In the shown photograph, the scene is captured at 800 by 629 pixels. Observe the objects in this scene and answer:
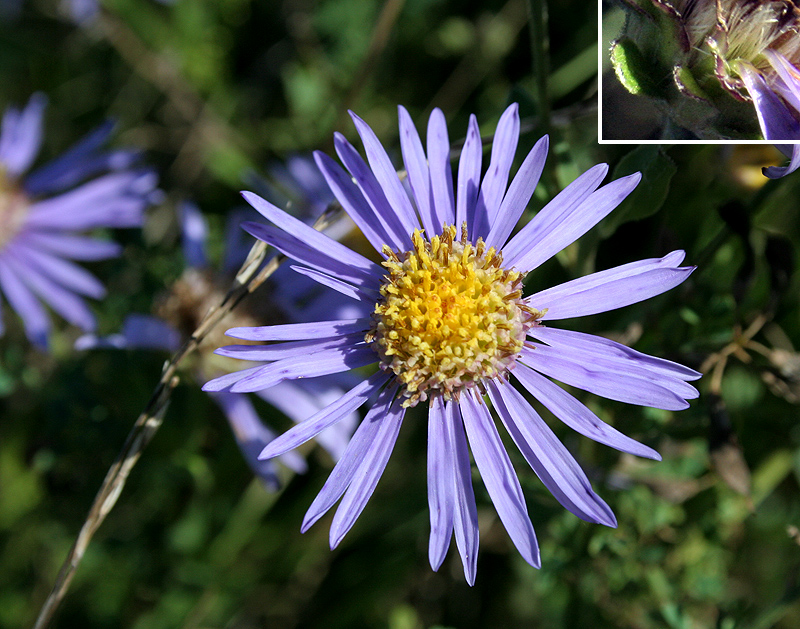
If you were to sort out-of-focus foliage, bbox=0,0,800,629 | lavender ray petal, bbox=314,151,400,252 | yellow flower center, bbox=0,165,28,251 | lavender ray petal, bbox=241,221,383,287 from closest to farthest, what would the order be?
lavender ray petal, bbox=241,221,383,287, lavender ray petal, bbox=314,151,400,252, out-of-focus foliage, bbox=0,0,800,629, yellow flower center, bbox=0,165,28,251

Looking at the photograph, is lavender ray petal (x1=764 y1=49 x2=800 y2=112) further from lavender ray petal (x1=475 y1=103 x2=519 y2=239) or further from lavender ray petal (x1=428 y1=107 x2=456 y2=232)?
lavender ray petal (x1=428 y1=107 x2=456 y2=232)

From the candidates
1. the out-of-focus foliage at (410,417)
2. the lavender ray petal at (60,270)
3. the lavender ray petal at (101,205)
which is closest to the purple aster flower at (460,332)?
the out-of-focus foliage at (410,417)

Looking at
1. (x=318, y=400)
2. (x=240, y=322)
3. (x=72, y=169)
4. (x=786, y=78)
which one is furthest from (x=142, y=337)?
(x=786, y=78)

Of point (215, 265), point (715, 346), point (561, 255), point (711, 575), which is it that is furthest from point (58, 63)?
point (711, 575)

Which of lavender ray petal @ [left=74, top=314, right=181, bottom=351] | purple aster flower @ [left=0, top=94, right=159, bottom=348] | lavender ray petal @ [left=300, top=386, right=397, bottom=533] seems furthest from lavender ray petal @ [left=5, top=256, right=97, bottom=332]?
lavender ray petal @ [left=300, top=386, right=397, bottom=533]

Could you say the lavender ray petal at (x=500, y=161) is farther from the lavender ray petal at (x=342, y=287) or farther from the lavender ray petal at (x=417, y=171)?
the lavender ray petal at (x=342, y=287)

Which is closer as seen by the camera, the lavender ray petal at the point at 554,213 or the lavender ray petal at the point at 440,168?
the lavender ray petal at the point at 554,213

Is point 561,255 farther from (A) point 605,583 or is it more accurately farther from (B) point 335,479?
(A) point 605,583
